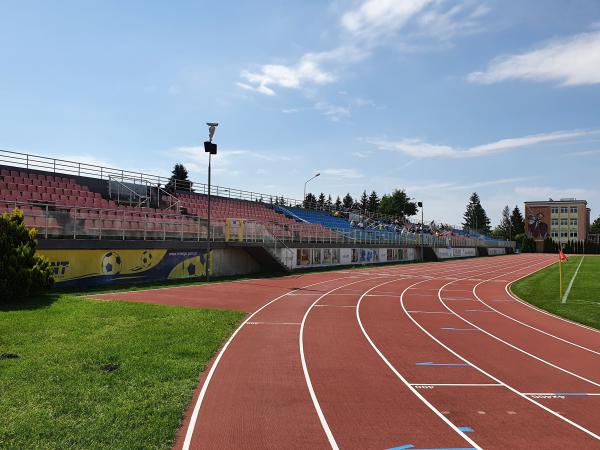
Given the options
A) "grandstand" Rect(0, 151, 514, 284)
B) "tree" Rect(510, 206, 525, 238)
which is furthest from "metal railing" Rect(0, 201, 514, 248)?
"tree" Rect(510, 206, 525, 238)

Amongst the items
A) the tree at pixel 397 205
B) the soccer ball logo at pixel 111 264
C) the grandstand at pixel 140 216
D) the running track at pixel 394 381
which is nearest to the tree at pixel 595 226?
the tree at pixel 397 205

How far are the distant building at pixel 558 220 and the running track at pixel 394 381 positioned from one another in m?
116

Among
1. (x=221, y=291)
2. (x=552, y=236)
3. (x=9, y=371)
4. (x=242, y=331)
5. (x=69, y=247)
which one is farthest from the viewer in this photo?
(x=552, y=236)

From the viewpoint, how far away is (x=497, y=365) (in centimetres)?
1105

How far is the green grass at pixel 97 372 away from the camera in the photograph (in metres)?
6.28

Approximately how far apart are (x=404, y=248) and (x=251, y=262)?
98.5ft

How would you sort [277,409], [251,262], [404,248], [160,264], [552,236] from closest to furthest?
[277,409] < [160,264] < [251,262] < [404,248] < [552,236]

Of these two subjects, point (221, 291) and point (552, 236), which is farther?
point (552, 236)

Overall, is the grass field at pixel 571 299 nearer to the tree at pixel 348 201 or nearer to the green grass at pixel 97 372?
the green grass at pixel 97 372

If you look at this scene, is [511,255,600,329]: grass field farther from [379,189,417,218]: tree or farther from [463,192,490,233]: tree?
[463,192,490,233]: tree

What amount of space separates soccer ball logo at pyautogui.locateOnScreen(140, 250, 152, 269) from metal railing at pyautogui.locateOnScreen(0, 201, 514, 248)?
0.84 m

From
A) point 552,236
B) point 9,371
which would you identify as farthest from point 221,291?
point 552,236

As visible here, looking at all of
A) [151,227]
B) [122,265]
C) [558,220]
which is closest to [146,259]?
[122,265]

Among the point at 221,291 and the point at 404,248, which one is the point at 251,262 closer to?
the point at 221,291
